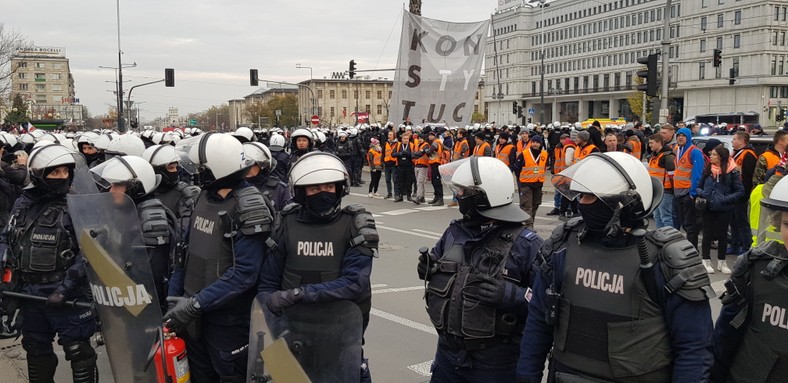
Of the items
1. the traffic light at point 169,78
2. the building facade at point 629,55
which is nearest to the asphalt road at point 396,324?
the traffic light at point 169,78

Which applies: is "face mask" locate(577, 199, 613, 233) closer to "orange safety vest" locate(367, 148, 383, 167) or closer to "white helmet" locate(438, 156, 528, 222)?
"white helmet" locate(438, 156, 528, 222)

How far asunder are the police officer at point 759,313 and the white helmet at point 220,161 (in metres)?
2.67

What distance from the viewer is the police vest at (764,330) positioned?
8.50 ft

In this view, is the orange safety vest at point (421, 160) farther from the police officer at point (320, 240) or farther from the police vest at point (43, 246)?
the police officer at point (320, 240)

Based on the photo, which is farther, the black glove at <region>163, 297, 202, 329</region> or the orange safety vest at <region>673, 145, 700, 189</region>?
the orange safety vest at <region>673, 145, 700, 189</region>

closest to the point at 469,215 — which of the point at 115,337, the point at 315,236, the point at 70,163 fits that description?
the point at 315,236

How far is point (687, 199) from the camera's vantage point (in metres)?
10.0

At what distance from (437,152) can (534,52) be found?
9640cm

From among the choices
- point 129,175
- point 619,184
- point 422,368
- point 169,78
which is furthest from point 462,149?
point 169,78

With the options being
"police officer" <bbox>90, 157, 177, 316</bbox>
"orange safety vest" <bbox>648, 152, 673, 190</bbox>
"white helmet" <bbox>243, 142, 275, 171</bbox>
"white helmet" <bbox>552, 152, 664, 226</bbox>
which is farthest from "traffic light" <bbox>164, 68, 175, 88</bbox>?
"white helmet" <bbox>552, 152, 664, 226</bbox>

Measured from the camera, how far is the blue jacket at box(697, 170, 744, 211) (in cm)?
907

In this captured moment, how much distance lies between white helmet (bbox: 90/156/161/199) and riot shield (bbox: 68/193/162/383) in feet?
2.49

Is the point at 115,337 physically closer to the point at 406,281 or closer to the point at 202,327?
the point at 202,327

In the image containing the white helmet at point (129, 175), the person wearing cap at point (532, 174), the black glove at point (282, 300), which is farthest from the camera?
the person wearing cap at point (532, 174)
